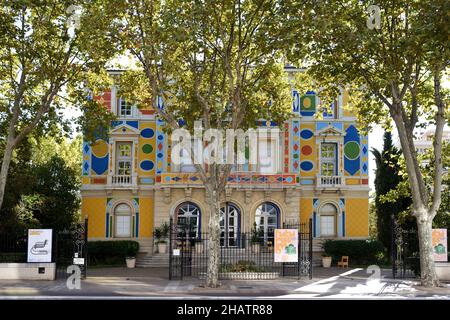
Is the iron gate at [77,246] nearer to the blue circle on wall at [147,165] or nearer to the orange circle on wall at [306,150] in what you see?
the blue circle on wall at [147,165]

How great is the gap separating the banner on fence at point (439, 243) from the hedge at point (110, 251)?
16911mm

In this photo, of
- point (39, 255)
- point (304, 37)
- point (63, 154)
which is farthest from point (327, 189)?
point (63, 154)

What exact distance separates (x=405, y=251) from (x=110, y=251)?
53.6ft

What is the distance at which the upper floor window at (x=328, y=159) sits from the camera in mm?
35719

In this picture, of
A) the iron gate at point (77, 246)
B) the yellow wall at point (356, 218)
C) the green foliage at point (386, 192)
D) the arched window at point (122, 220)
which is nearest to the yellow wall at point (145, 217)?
the arched window at point (122, 220)

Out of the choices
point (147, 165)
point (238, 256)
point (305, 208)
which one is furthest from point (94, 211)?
point (305, 208)

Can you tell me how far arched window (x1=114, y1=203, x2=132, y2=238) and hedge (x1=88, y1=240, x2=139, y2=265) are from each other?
2.03 metres

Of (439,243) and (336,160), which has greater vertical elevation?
(336,160)

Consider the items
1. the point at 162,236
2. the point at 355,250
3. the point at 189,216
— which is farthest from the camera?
the point at 189,216

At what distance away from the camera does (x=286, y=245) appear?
78.6 feet

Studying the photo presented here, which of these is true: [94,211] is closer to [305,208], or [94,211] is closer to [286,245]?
[305,208]

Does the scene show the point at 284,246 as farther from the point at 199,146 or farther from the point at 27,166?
the point at 27,166

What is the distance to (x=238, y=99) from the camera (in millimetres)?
21844

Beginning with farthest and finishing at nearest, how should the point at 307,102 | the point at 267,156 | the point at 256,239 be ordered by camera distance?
1. the point at 307,102
2. the point at 267,156
3. the point at 256,239
